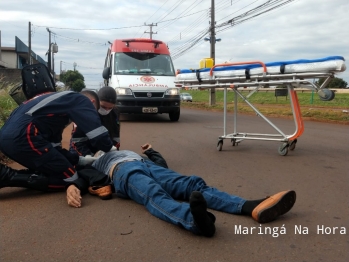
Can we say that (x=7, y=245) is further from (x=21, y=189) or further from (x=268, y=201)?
(x=268, y=201)

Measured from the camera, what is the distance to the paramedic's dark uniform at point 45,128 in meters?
4.13

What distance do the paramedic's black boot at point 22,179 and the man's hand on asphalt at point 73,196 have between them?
38 cm

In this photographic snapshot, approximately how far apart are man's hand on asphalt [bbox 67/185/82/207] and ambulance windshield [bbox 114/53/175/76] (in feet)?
31.9

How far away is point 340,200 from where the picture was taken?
430 cm

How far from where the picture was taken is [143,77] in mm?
13414

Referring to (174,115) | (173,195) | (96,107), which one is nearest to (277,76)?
(96,107)

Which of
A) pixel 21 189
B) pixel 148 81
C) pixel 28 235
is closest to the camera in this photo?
pixel 28 235

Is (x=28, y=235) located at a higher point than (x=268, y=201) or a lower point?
lower

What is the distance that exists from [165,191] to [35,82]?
200cm

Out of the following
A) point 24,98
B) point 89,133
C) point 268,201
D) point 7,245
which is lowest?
point 7,245

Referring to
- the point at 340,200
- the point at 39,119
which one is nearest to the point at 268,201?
the point at 340,200

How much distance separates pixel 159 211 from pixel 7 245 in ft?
4.09

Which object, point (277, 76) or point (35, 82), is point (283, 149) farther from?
point (35, 82)

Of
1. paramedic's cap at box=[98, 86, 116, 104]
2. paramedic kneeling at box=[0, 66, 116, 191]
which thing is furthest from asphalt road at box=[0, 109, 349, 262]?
paramedic's cap at box=[98, 86, 116, 104]
